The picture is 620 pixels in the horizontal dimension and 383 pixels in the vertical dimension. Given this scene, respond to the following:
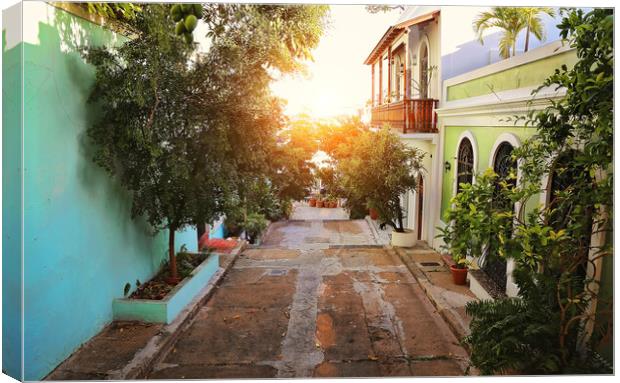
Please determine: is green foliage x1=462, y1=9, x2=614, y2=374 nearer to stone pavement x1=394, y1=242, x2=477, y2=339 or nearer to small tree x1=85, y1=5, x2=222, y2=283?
stone pavement x1=394, y1=242, x2=477, y2=339

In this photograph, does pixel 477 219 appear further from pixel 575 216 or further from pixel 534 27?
pixel 534 27

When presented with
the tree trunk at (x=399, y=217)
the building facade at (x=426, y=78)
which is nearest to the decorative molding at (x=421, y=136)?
the building facade at (x=426, y=78)

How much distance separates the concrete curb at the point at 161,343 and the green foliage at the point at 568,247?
2719 mm

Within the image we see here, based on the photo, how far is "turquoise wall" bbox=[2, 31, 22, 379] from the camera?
12.7ft

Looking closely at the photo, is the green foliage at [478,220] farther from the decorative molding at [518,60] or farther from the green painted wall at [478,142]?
the decorative molding at [518,60]

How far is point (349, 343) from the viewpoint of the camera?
15.8ft

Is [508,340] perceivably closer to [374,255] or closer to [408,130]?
[374,255]

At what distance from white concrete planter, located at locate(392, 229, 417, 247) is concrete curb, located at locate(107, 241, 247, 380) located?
10.2 ft

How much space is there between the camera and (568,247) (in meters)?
3.98

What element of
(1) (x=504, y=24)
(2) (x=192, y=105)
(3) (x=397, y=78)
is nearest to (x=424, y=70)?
(3) (x=397, y=78)

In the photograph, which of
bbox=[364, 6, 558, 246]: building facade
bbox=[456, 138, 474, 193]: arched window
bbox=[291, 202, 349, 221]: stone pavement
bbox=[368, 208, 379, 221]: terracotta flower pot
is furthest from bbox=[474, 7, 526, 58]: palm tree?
bbox=[368, 208, 379, 221]: terracotta flower pot

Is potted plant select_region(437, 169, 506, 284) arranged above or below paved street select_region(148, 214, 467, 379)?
above

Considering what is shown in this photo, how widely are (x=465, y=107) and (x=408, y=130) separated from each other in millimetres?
1463

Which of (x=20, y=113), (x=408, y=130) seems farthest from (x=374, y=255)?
(x=20, y=113)
